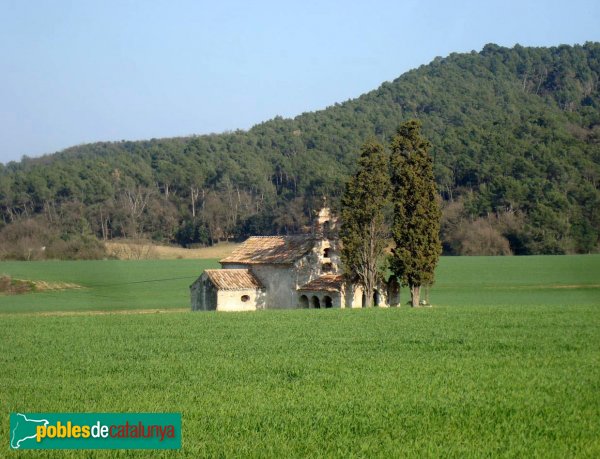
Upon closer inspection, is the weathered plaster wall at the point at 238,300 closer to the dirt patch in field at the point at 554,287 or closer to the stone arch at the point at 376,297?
the stone arch at the point at 376,297

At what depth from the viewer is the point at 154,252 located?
335ft

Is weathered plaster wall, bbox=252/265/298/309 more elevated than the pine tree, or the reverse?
the pine tree

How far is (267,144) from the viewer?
147 m

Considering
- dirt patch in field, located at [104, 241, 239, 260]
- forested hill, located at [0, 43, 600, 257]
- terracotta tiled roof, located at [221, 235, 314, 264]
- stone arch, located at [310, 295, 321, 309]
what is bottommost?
stone arch, located at [310, 295, 321, 309]

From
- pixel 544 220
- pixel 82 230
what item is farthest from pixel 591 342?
pixel 82 230

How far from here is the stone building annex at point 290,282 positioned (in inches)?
1831

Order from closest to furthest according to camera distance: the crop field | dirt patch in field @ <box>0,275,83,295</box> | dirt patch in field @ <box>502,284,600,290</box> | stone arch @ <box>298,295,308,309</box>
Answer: the crop field → stone arch @ <box>298,295,308,309</box> → dirt patch in field @ <box>502,284,600,290</box> → dirt patch in field @ <box>0,275,83,295</box>

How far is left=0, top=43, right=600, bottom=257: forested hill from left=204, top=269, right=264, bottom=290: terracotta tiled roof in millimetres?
36427

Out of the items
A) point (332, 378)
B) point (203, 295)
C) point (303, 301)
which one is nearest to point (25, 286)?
point (203, 295)

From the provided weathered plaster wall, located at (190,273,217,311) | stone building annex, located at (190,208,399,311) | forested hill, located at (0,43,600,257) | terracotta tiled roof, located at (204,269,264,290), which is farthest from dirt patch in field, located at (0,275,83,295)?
terracotta tiled roof, located at (204,269,264,290)

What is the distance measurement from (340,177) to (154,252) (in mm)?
22692

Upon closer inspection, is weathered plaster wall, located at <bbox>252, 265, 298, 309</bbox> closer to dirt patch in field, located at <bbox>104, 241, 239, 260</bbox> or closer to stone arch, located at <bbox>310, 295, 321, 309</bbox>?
stone arch, located at <bbox>310, 295, 321, 309</bbox>

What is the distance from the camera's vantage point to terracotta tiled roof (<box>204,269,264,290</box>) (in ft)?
153

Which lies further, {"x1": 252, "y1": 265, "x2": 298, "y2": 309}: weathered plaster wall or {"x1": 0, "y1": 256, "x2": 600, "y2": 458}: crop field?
{"x1": 252, "y1": 265, "x2": 298, "y2": 309}: weathered plaster wall
